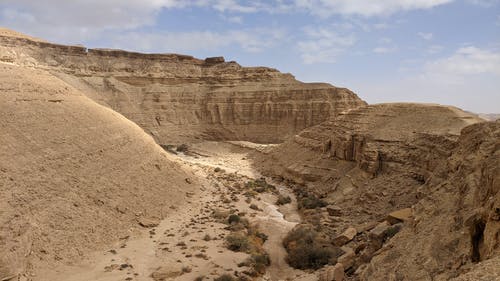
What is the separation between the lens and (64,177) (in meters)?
15.2

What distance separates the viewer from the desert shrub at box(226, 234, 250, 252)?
14410 mm

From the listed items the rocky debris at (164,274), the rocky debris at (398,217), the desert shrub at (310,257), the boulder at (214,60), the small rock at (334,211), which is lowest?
the rocky debris at (164,274)

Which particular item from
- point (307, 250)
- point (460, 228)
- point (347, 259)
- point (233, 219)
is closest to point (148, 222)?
point (233, 219)

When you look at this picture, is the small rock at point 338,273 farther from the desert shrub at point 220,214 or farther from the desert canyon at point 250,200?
the desert shrub at point 220,214

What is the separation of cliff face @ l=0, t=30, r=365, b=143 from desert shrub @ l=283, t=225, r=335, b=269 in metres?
32.1

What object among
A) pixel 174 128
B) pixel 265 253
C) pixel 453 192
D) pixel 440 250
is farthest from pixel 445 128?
pixel 174 128

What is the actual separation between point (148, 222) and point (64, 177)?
3.84 meters

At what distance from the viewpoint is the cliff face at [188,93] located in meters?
47.2

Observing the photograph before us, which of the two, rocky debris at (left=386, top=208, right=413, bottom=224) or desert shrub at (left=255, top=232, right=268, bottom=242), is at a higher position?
rocky debris at (left=386, top=208, right=413, bottom=224)

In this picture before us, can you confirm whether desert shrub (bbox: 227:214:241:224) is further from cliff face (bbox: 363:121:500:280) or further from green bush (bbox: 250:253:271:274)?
cliff face (bbox: 363:121:500:280)

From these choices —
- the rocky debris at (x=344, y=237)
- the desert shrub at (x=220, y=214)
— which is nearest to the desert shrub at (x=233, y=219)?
the desert shrub at (x=220, y=214)

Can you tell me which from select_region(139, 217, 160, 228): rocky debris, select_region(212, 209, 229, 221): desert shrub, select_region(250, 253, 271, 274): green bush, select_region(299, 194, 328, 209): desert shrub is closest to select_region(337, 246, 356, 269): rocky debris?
select_region(250, 253, 271, 274): green bush

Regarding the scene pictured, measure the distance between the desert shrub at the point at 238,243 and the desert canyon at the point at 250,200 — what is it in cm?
5

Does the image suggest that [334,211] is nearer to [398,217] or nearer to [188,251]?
[398,217]
